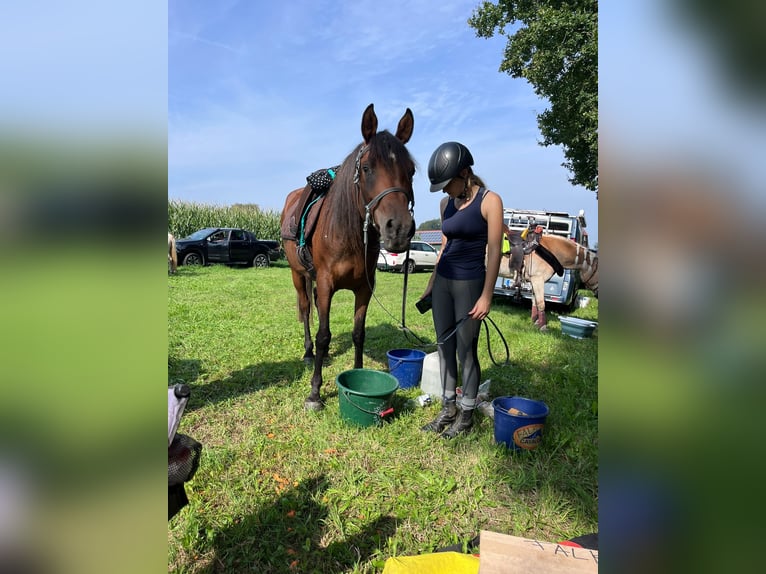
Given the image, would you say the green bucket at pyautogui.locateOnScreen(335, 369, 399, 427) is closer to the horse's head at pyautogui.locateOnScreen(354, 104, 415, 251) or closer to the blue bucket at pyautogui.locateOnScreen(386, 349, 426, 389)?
the blue bucket at pyautogui.locateOnScreen(386, 349, 426, 389)

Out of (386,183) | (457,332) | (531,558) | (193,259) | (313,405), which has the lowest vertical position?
(313,405)

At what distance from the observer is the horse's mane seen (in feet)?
10.1

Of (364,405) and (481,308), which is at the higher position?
(481,308)

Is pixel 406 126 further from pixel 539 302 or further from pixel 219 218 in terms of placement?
pixel 219 218

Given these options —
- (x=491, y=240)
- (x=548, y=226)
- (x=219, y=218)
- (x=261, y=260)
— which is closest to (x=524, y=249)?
(x=548, y=226)

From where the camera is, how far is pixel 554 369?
4.99m

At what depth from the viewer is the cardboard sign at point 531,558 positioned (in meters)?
1.31

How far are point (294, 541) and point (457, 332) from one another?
1717mm

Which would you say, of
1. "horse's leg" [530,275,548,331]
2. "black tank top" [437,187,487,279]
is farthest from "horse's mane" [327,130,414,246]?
"horse's leg" [530,275,548,331]

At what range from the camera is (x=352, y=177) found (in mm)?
3482
